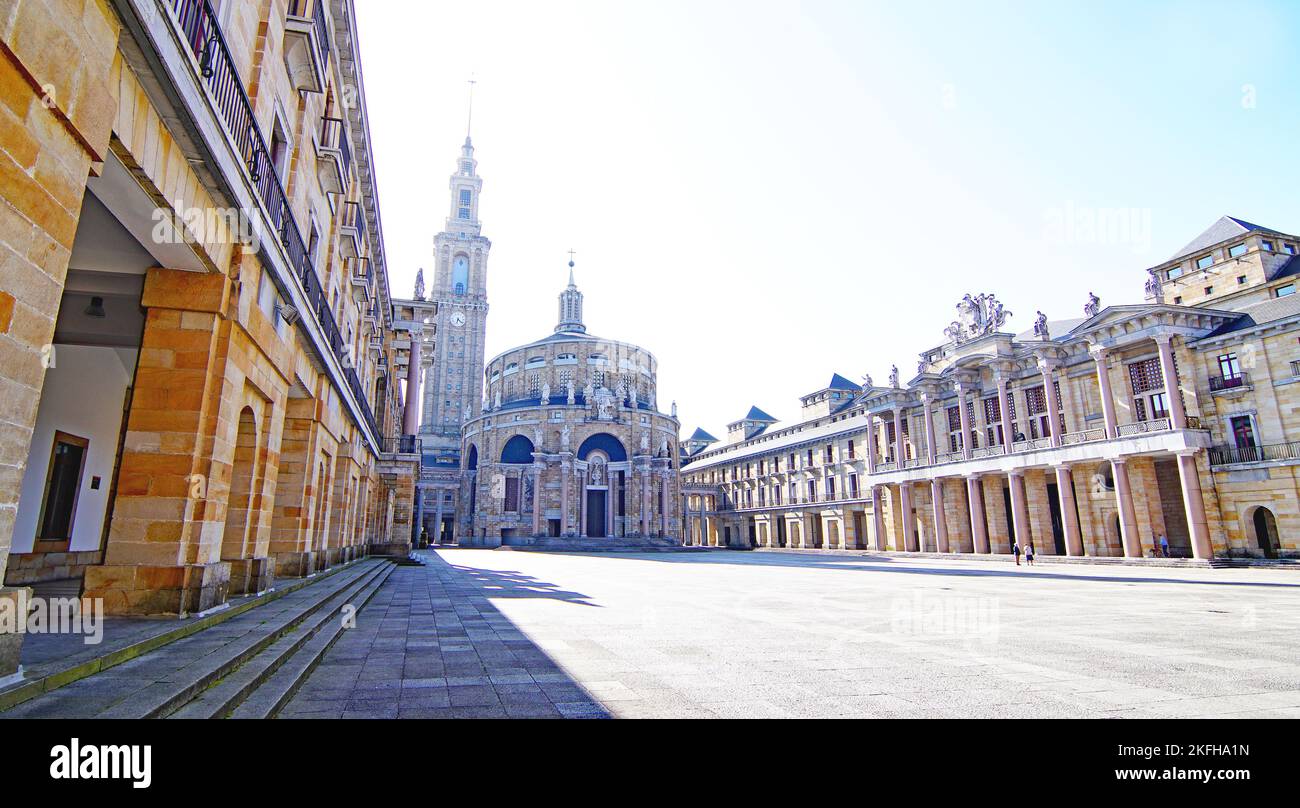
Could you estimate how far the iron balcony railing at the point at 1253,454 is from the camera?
27422 millimetres

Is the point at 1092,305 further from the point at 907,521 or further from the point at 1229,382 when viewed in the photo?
the point at 907,521

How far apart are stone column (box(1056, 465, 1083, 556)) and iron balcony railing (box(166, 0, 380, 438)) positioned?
1499 inches

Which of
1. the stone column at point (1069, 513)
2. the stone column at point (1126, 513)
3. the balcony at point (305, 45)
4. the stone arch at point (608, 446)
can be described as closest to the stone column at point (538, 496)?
the stone arch at point (608, 446)

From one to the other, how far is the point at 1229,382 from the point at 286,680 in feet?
131

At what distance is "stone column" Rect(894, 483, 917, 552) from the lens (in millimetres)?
46906

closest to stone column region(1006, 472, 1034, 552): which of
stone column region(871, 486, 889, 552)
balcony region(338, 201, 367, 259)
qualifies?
stone column region(871, 486, 889, 552)

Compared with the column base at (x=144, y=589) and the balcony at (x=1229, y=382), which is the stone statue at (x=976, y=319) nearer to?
the balcony at (x=1229, y=382)

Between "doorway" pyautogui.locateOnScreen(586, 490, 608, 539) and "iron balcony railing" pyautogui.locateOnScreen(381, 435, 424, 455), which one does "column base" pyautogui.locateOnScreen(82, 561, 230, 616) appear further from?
"doorway" pyautogui.locateOnScreen(586, 490, 608, 539)

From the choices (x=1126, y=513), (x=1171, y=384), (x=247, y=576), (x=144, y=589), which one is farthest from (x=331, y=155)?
(x=1126, y=513)

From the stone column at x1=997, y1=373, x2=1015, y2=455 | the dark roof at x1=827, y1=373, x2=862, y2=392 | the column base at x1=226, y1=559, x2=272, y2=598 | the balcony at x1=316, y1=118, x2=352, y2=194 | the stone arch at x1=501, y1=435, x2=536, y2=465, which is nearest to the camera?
the column base at x1=226, y1=559, x2=272, y2=598

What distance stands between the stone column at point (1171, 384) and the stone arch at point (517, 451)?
51892 mm
